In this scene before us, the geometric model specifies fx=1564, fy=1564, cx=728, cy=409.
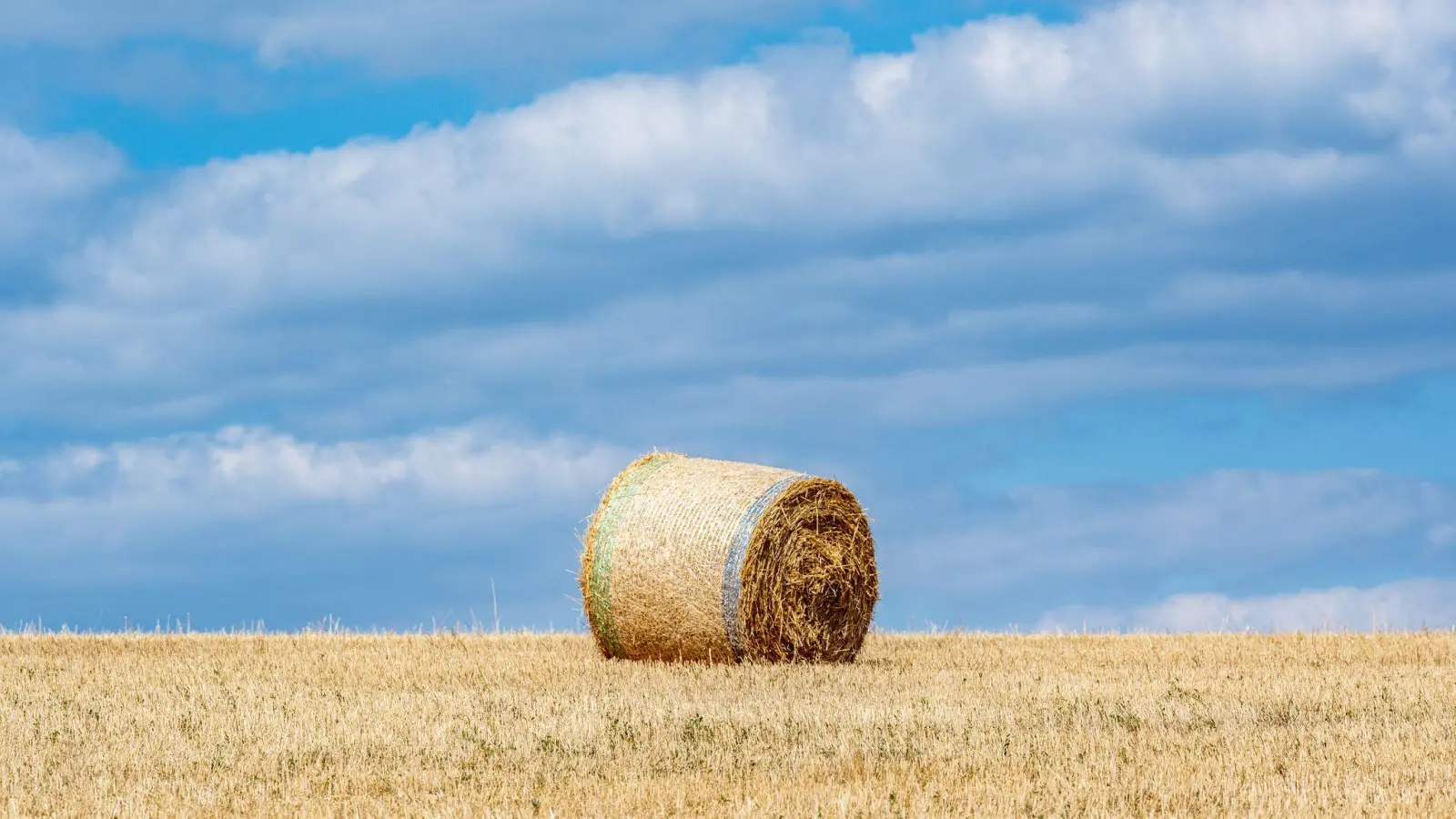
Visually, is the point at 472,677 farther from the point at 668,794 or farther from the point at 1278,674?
the point at 1278,674

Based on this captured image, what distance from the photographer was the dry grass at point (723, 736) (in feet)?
29.1

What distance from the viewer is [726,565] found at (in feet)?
51.3

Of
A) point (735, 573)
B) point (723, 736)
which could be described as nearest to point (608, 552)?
point (735, 573)

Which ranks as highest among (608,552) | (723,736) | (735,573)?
(608,552)

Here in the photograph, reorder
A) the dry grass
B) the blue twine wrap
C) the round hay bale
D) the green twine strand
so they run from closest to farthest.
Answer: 1. the dry grass
2. the blue twine wrap
3. the round hay bale
4. the green twine strand

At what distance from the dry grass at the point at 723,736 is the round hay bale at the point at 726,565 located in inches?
20.0

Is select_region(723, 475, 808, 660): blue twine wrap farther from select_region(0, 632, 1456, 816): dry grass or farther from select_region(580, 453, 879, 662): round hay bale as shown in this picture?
select_region(0, 632, 1456, 816): dry grass

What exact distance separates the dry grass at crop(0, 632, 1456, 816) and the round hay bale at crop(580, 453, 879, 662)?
509mm

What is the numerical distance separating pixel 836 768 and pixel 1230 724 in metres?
3.84

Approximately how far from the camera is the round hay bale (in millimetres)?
15734

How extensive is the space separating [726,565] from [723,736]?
476 centimetres

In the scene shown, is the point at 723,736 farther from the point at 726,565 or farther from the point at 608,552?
the point at 608,552

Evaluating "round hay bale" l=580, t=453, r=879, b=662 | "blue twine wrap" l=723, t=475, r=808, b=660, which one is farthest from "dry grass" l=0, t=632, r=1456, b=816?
"blue twine wrap" l=723, t=475, r=808, b=660

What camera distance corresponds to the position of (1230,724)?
1187 centimetres
